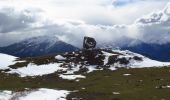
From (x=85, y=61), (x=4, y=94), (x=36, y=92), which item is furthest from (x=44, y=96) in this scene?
(x=85, y=61)

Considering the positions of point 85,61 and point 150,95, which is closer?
point 150,95

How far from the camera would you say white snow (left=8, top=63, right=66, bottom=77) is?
493 ft

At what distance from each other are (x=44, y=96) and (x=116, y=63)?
9458 centimetres

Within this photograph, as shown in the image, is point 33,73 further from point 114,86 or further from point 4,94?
point 4,94

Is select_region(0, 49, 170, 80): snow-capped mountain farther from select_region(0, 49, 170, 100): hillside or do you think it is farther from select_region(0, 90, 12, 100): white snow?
select_region(0, 90, 12, 100): white snow

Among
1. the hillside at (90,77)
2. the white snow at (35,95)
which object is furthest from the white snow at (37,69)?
the white snow at (35,95)

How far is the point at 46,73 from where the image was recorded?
14750cm

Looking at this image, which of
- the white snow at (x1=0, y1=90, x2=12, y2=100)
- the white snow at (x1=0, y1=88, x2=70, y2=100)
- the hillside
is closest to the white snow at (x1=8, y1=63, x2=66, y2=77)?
the hillside

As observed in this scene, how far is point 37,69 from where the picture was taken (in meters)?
160

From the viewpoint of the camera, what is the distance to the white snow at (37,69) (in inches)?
5915

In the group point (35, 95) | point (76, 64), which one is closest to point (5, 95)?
point (35, 95)

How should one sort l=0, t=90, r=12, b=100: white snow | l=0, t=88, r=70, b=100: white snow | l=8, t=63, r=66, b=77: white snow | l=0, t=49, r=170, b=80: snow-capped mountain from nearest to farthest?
l=0, t=90, r=12, b=100: white snow → l=0, t=88, r=70, b=100: white snow → l=8, t=63, r=66, b=77: white snow → l=0, t=49, r=170, b=80: snow-capped mountain

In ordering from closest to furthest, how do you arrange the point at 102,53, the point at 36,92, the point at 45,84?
the point at 36,92, the point at 45,84, the point at 102,53

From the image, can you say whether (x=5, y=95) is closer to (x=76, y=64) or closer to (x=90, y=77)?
(x=90, y=77)
